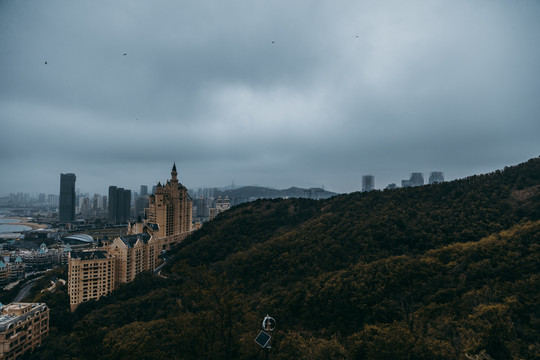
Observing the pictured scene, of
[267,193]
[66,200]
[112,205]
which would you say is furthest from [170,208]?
[267,193]

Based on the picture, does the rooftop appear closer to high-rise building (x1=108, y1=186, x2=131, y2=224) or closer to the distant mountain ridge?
high-rise building (x1=108, y1=186, x2=131, y2=224)

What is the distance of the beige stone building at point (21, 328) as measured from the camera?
19.3 m

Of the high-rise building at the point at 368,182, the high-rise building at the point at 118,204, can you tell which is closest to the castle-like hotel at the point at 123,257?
the high-rise building at the point at 368,182

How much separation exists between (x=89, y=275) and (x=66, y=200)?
94400 millimetres

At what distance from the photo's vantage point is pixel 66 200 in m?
102

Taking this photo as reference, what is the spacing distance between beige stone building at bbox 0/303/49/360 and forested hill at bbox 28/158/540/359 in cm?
107

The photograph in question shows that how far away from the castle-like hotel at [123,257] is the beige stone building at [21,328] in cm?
363

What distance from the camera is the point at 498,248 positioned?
16.4 metres

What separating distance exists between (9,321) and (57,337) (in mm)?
3965

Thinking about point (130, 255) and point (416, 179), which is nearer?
point (130, 255)

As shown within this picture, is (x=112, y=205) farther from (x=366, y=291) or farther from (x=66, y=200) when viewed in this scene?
(x=366, y=291)

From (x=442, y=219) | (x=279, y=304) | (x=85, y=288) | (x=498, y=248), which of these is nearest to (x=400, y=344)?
(x=279, y=304)

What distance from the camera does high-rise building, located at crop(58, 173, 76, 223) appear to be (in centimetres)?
10188

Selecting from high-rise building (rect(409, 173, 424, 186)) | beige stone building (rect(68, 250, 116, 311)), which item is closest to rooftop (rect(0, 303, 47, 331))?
beige stone building (rect(68, 250, 116, 311))
